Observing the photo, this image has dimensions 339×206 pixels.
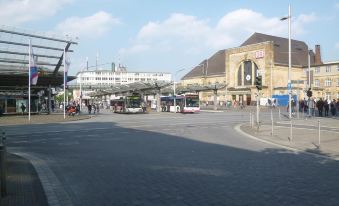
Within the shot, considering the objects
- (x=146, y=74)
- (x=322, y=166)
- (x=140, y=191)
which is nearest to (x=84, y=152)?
(x=140, y=191)

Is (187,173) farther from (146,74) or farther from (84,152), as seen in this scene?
(146,74)

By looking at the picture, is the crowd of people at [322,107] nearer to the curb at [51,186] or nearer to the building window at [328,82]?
the curb at [51,186]

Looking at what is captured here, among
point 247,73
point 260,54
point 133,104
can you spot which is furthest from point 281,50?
point 133,104

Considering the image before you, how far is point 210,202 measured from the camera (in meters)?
6.86

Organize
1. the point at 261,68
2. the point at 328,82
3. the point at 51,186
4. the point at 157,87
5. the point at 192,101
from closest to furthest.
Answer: the point at 51,186 < the point at 192,101 < the point at 157,87 < the point at 328,82 < the point at 261,68

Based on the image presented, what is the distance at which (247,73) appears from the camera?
3848 inches

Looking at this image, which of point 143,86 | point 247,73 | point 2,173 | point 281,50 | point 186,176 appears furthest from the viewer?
point 281,50

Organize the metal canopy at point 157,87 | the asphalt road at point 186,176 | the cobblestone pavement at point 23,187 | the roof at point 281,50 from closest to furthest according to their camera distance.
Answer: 1. the cobblestone pavement at point 23,187
2. the asphalt road at point 186,176
3. the metal canopy at point 157,87
4. the roof at point 281,50

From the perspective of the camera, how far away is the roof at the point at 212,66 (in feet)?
382

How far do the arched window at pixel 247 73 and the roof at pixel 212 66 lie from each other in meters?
12.1

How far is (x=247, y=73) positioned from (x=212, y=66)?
952 inches

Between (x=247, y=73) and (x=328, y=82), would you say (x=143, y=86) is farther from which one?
(x=328, y=82)

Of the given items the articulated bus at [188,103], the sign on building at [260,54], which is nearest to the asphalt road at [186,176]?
the articulated bus at [188,103]

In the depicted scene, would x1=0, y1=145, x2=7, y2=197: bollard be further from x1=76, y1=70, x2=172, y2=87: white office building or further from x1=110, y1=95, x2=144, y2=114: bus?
x1=76, y1=70, x2=172, y2=87: white office building
